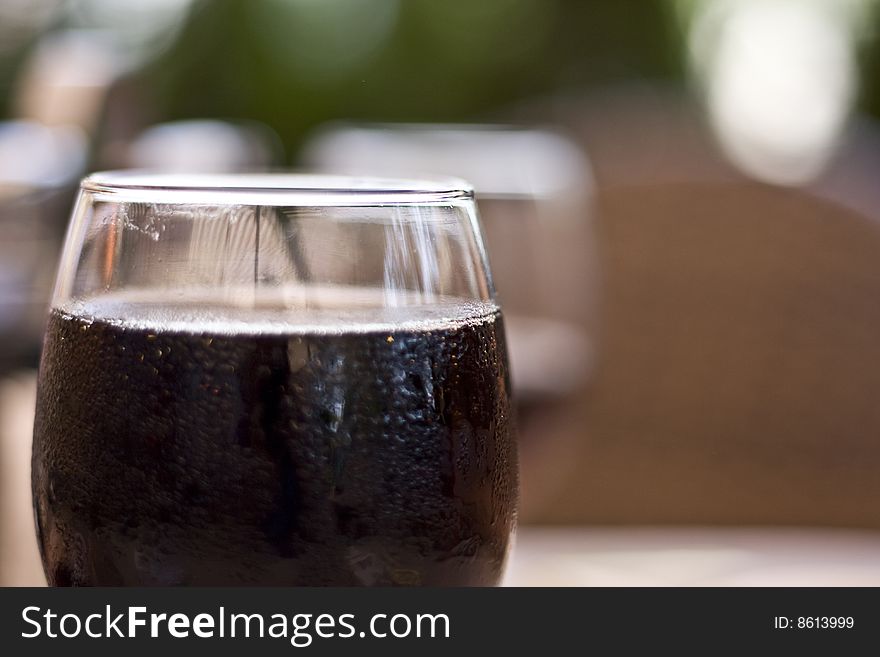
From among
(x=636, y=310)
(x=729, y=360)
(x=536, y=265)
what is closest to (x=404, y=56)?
(x=636, y=310)

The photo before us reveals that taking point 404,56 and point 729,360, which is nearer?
point 729,360

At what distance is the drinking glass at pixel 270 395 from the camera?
36 centimetres

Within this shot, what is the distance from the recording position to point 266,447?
36 centimetres

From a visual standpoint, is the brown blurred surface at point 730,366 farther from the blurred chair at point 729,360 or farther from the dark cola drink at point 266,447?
the dark cola drink at point 266,447

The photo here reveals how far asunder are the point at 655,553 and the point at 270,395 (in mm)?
608

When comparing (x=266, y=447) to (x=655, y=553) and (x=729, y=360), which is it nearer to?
(x=655, y=553)

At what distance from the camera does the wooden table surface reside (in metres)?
0.81

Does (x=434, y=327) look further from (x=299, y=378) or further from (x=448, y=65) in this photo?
(x=448, y=65)

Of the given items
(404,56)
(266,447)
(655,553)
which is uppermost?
(404,56)

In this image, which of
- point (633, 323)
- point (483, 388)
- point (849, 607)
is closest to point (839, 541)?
point (849, 607)

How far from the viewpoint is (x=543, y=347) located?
1384 mm

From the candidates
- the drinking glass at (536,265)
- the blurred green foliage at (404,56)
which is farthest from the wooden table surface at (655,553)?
the blurred green foliage at (404,56)

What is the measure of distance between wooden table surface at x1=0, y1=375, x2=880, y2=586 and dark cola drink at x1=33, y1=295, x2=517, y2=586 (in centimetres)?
41

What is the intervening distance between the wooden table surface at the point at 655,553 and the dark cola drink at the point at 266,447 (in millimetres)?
415
